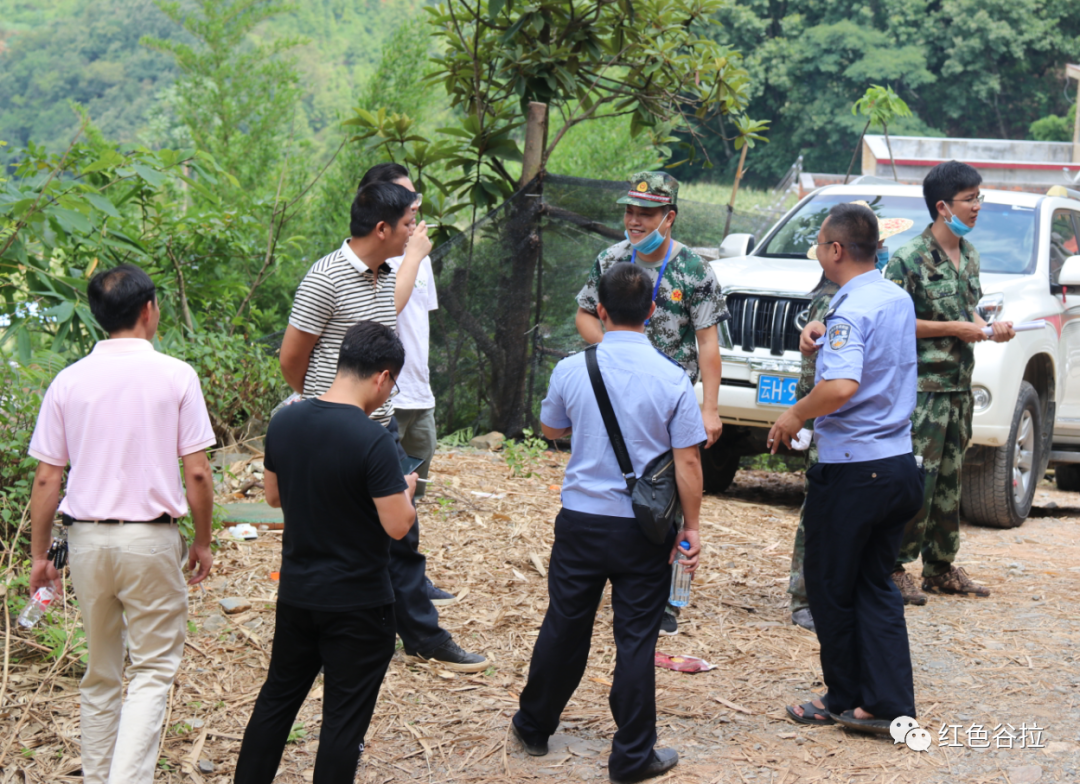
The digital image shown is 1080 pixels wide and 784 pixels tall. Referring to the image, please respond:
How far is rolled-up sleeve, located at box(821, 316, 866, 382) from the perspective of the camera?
11.5 feet

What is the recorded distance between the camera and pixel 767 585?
5.50 m

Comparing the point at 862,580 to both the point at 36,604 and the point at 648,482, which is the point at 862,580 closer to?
the point at 648,482

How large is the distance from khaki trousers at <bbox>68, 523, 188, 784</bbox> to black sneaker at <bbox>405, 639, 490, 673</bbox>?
1368mm

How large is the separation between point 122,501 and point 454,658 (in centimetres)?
174

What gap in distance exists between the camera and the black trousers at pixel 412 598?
4.07 meters

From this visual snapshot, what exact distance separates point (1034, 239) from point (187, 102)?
977 centimetres

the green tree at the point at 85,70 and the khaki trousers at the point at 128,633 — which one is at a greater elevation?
the green tree at the point at 85,70

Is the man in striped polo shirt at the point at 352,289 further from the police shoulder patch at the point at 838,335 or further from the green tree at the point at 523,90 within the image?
the green tree at the point at 523,90

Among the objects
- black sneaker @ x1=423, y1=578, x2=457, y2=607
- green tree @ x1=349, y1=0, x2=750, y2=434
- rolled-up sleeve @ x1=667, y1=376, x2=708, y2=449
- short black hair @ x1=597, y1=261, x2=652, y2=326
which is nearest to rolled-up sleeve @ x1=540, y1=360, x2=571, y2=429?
short black hair @ x1=597, y1=261, x2=652, y2=326

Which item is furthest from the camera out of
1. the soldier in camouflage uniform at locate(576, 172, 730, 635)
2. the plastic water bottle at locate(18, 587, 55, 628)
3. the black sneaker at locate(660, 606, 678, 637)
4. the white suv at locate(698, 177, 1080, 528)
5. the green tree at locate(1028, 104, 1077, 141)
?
the green tree at locate(1028, 104, 1077, 141)

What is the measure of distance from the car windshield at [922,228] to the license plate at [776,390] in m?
1.22

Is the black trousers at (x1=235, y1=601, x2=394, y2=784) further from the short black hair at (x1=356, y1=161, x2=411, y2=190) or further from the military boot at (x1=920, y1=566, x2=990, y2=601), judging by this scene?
the military boot at (x1=920, y1=566, x2=990, y2=601)

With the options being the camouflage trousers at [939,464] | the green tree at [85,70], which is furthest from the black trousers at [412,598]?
the green tree at [85,70]

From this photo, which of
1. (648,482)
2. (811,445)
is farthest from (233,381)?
(648,482)
